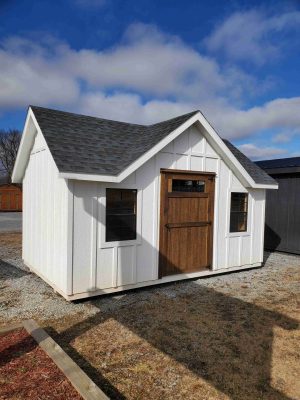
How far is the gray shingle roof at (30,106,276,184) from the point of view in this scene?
5.39 m

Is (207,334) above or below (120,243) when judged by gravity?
below

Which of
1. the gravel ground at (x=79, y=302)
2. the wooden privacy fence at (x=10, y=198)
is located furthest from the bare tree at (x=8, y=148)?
the gravel ground at (x=79, y=302)

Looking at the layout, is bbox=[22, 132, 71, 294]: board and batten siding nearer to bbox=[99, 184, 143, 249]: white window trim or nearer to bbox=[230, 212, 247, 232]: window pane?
bbox=[99, 184, 143, 249]: white window trim

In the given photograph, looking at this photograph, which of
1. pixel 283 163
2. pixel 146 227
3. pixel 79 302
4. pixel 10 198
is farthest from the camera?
pixel 10 198

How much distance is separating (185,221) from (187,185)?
0.87 meters

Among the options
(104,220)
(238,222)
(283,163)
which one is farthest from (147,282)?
(283,163)

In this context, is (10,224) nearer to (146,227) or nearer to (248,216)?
(146,227)

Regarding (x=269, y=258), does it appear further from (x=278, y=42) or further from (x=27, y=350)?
(x=27, y=350)

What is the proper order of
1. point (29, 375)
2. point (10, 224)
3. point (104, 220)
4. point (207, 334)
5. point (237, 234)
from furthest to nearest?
point (10, 224), point (237, 234), point (104, 220), point (207, 334), point (29, 375)

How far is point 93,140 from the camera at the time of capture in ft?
21.2

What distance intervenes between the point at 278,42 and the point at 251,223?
6611mm

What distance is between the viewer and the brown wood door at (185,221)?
260 inches

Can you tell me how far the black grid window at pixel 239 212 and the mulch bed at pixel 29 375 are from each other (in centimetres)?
583

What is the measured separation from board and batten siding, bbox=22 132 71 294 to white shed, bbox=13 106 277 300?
0.02 metres
